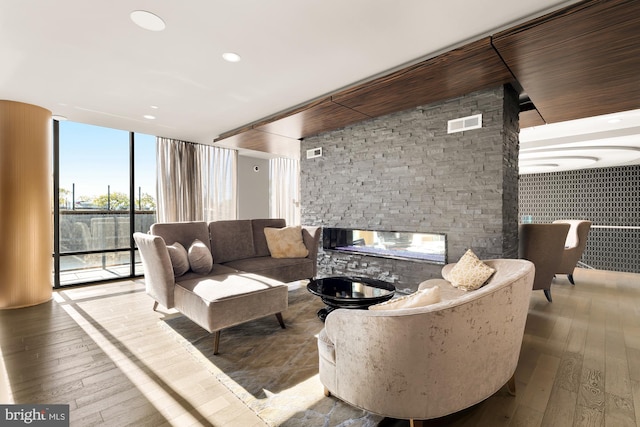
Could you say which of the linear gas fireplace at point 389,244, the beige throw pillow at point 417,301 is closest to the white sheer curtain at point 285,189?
the linear gas fireplace at point 389,244

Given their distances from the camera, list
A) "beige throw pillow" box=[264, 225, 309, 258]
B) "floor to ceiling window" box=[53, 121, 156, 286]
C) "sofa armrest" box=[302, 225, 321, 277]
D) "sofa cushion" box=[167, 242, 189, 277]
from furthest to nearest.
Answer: "floor to ceiling window" box=[53, 121, 156, 286] → "sofa armrest" box=[302, 225, 321, 277] → "beige throw pillow" box=[264, 225, 309, 258] → "sofa cushion" box=[167, 242, 189, 277]

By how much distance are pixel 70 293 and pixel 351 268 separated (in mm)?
3924

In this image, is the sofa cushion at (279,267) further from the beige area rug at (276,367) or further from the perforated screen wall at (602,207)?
the perforated screen wall at (602,207)

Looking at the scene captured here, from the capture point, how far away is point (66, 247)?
4500mm

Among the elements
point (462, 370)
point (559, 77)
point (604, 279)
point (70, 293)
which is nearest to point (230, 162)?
point (70, 293)

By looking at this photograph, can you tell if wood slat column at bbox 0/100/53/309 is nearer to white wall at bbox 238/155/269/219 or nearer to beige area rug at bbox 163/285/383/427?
beige area rug at bbox 163/285/383/427

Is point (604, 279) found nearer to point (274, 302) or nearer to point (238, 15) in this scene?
point (274, 302)

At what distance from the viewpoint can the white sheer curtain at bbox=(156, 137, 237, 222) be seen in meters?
5.39

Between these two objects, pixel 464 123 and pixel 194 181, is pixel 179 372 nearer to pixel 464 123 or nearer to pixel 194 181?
pixel 464 123

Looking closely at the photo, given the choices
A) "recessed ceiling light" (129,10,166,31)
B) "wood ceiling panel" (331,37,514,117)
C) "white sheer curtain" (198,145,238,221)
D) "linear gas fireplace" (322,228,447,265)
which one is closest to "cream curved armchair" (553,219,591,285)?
"linear gas fireplace" (322,228,447,265)

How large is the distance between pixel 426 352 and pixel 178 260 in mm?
2562

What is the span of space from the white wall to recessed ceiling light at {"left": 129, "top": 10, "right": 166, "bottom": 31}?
15.3 ft

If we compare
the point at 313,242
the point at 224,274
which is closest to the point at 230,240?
the point at 224,274

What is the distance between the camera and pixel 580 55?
7.32ft
